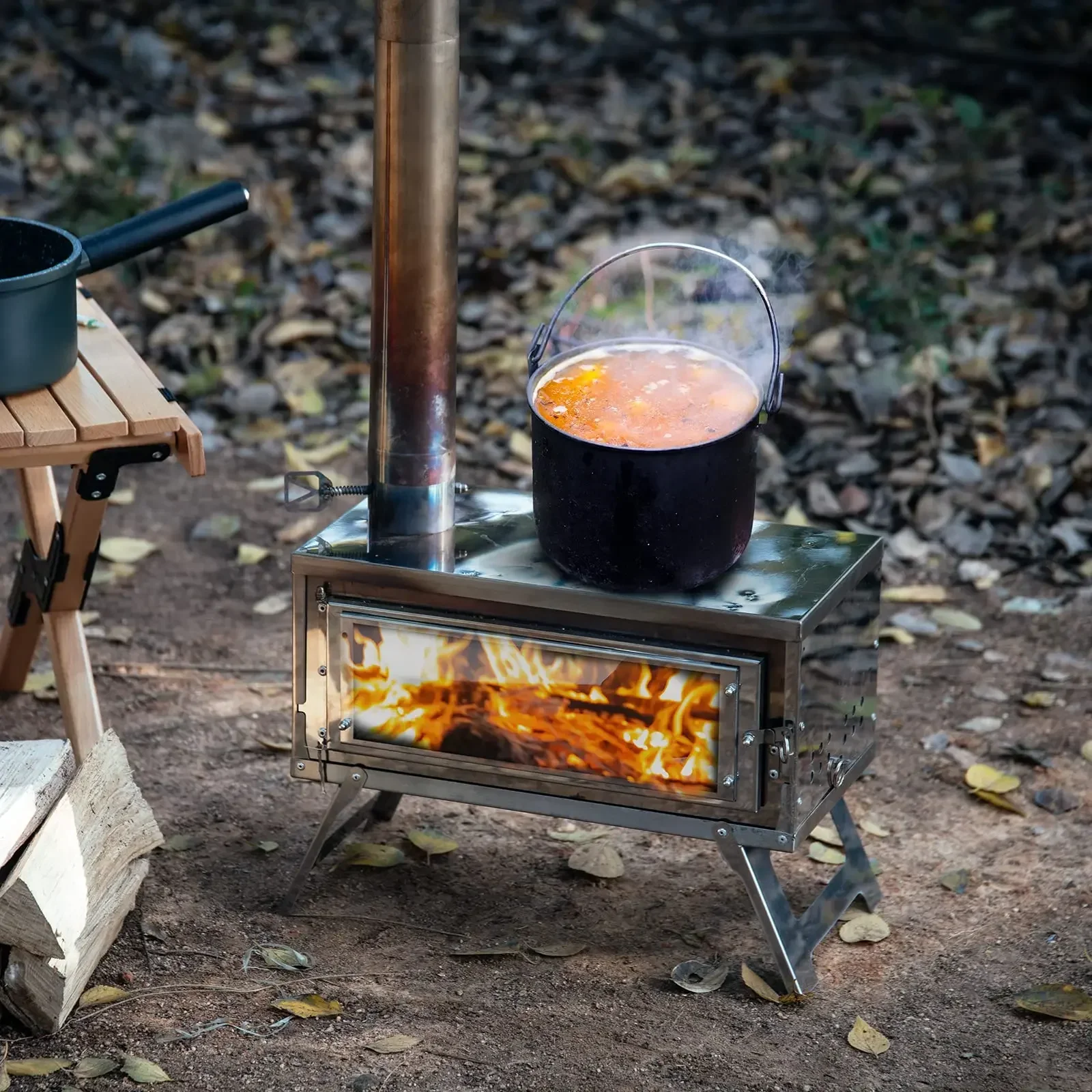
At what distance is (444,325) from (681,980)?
1.23 m

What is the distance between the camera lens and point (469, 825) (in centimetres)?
349

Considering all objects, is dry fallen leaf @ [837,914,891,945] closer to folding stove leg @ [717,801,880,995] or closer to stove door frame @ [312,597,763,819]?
folding stove leg @ [717,801,880,995]

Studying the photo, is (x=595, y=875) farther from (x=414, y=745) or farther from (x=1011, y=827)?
(x=1011, y=827)

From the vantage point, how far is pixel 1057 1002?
9.50 feet

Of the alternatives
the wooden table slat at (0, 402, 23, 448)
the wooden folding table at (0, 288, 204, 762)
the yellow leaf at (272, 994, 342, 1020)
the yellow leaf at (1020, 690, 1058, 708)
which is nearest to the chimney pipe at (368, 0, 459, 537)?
the wooden folding table at (0, 288, 204, 762)

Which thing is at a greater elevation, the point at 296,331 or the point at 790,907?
the point at 296,331

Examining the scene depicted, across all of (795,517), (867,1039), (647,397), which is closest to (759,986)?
(867,1039)

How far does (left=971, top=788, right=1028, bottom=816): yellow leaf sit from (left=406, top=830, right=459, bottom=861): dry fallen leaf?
1.12m

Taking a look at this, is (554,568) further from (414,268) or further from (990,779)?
(990,779)

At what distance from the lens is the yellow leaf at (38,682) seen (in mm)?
Answer: 3930

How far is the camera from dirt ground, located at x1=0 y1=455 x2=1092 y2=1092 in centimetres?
275

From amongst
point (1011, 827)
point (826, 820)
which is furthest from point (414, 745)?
point (1011, 827)

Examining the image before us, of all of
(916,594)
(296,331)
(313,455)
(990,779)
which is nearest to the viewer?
(990,779)

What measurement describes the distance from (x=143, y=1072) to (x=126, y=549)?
2.15 meters
